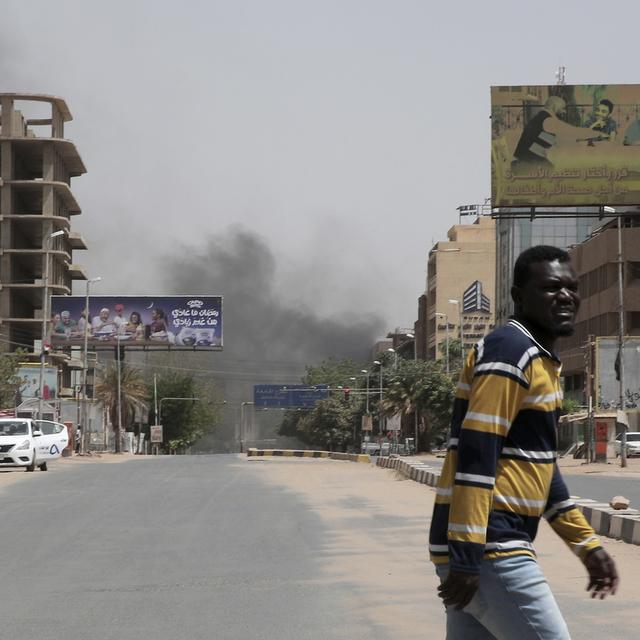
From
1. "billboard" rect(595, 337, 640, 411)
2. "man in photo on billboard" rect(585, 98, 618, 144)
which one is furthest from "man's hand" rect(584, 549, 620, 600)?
"billboard" rect(595, 337, 640, 411)

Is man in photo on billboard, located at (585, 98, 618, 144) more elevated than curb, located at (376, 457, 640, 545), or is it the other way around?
man in photo on billboard, located at (585, 98, 618, 144)

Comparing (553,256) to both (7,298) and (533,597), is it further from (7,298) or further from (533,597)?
(7,298)

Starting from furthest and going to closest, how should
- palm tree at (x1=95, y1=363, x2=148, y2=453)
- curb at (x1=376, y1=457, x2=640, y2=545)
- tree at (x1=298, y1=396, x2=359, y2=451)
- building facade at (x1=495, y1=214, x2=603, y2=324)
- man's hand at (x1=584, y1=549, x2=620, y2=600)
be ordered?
tree at (x1=298, y1=396, x2=359, y2=451) < building facade at (x1=495, y1=214, x2=603, y2=324) < palm tree at (x1=95, y1=363, x2=148, y2=453) < curb at (x1=376, y1=457, x2=640, y2=545) < man's hand at (x1=584, y1=549, x2=620, y2=600)

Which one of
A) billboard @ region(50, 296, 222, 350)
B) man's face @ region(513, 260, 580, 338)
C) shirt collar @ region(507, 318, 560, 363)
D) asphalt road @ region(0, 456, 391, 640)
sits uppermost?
billboard @ region(50, 296, 222, 350)

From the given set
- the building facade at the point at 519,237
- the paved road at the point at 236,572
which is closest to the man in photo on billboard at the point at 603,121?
the paved road at the point at 236,572

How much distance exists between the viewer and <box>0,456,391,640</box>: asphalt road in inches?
396

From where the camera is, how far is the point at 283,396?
393 feet

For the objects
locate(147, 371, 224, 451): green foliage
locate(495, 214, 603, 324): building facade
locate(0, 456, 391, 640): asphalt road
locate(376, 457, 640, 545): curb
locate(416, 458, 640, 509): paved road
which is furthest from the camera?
locate(147, 371, 224, 451): green foliage

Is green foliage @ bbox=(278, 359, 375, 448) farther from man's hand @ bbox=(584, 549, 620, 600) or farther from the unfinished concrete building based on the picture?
man's hand @ bbox=(584, 549, 620, 600)

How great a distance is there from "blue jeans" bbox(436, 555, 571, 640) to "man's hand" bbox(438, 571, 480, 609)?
0.06 metres

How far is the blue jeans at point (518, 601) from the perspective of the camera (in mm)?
4480

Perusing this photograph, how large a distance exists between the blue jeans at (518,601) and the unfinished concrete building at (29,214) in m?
112

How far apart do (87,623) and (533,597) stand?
20.8ft

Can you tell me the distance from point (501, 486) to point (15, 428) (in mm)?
38326
